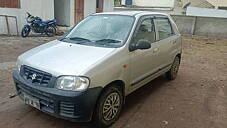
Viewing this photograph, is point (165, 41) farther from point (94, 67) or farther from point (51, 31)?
point (51, 31)

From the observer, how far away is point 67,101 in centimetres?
266

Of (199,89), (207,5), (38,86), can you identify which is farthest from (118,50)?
(207,5)

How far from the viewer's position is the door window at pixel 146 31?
12.4ft

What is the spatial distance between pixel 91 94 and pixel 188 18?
558 inches

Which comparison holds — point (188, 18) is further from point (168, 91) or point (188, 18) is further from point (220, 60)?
point (168, 91)

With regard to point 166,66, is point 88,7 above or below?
above

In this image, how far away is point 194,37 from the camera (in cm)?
1462

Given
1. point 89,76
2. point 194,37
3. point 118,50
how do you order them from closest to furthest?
point 89,76, point 118,50, point 194,37

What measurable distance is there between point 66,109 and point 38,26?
9.73 m

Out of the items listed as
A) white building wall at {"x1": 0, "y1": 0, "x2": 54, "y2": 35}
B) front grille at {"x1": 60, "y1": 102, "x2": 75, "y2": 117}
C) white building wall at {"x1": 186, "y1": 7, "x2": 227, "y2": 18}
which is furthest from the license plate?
white building wall at {"x1": 186, "y1": 7, "x2": 227, "y2": 18}

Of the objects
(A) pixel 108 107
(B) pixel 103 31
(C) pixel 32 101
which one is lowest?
(A) pixel 108 107

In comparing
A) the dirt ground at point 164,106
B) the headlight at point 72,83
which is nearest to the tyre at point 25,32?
the dirt ground at point 164,106

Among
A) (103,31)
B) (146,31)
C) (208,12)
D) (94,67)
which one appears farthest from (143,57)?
(208,12)

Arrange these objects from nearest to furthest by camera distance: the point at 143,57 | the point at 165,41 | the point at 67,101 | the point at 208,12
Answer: the point at 67,101
the point at 143,57
the point at 165,41
the point at 208,12
